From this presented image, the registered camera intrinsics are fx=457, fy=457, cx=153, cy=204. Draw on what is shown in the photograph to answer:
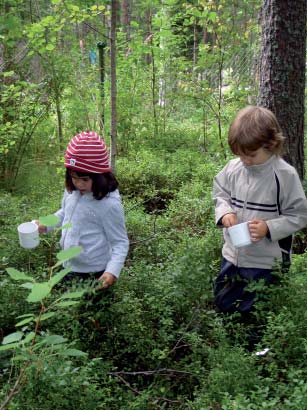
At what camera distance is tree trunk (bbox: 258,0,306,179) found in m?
3.75

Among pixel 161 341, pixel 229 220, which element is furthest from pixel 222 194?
pixel 161 341

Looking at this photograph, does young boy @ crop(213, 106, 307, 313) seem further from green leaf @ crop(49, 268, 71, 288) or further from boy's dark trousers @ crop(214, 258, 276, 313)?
green leaf @ crop(49, 268, 71, 288)

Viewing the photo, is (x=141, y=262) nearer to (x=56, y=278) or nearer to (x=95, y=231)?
(x=95, y=231)

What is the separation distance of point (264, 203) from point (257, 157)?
28 centimetres

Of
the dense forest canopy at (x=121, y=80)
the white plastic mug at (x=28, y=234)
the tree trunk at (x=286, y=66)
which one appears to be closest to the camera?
the white plastic mug at (x=28, y=234)

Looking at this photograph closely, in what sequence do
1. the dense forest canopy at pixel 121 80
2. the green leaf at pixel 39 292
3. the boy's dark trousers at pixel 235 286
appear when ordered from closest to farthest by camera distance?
the green leaf at pixel 39 292 < the boy's dark trousers at pixel 235 286 < the dense forest canopy at pixel 121 80

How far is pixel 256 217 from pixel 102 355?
1230mm

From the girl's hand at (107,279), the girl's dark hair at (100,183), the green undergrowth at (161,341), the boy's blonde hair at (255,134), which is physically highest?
the boy's blonde hair at (255,134)

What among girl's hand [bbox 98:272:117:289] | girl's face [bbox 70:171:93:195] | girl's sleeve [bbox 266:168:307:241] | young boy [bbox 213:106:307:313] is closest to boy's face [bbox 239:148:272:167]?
young boy [bbox 213:106:307:313]

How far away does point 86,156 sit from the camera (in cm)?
266

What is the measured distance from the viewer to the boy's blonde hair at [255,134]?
2.65 m

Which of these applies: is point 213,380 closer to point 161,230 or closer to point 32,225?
point 32,225

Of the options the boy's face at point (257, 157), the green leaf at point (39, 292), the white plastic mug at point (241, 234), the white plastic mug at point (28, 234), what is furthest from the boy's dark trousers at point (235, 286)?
the green leaf at point (39, 292)

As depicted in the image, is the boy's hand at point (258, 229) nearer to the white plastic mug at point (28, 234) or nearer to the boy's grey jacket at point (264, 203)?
the boy's grey jacket at point (264, 203)
